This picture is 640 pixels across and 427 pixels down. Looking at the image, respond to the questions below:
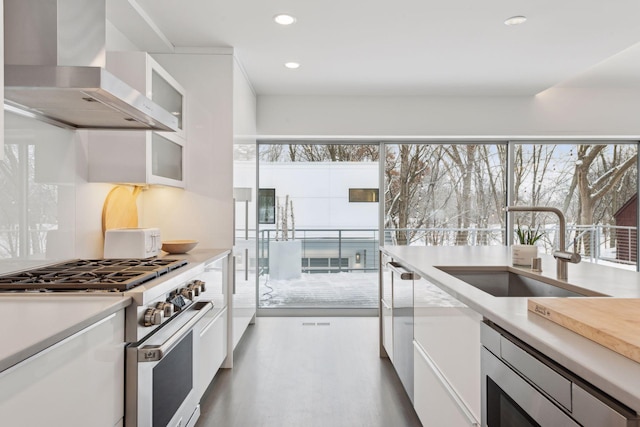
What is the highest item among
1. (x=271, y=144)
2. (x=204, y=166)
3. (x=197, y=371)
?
(x=271, y=144)

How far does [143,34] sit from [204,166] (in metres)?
1.00

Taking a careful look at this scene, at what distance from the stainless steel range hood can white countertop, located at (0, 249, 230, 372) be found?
79 centimetres

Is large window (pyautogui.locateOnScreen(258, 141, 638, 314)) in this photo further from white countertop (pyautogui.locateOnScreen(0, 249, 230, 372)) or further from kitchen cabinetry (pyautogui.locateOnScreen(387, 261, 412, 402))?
white countertop (pyautogui.locateOnScreen(0, 249, 230, 372))

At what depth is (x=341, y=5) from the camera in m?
2.61

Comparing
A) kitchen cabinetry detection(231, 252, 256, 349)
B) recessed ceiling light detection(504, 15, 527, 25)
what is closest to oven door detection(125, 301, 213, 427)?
kitchen cabinetry detection(231, 252, 256, 349)

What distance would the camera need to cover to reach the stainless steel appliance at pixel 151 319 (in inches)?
58.3

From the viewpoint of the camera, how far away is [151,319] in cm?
157

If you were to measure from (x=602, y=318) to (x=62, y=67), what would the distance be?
1.89 meters

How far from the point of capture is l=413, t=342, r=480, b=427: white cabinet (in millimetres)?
1484

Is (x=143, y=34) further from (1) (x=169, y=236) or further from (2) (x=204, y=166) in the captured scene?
(1) (x=169, y=236)

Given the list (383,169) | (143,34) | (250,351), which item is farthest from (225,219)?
(383,169)

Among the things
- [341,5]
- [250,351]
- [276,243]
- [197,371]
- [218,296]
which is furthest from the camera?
[276,243]

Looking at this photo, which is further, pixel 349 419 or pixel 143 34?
pixel 143 34

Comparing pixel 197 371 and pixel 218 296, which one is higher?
pixel 218 296
